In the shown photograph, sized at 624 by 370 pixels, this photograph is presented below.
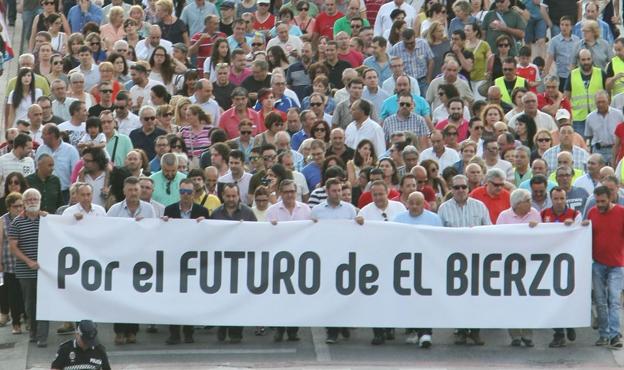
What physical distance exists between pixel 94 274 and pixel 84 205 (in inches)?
30.7

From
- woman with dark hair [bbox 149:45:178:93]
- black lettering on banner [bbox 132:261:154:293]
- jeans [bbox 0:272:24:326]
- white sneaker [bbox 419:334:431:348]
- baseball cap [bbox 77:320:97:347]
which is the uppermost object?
woman with dark hair [bbox 149:45:178:93]

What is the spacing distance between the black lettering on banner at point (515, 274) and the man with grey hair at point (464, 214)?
514mm

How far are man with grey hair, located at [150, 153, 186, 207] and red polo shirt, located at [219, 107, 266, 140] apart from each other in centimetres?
290

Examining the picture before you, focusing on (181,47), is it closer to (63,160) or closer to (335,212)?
(63,160)

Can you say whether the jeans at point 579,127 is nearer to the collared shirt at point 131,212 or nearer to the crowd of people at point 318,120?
the crowd of people at point 318,120

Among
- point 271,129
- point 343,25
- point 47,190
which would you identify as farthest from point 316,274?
point 343,25

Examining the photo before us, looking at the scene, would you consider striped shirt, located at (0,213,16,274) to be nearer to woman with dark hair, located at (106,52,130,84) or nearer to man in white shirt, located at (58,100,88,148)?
man in white shirt, located at (58,100,88,148)

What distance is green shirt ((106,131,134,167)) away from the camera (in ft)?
76.1

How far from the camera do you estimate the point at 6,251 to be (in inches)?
821

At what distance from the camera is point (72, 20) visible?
96.9 ft

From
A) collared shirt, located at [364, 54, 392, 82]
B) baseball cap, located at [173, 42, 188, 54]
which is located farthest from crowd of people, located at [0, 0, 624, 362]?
baseball cap, located at [173, 42, 188, 54]

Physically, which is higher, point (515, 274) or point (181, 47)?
point (181, 47)

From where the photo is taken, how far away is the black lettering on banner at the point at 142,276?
20.5m

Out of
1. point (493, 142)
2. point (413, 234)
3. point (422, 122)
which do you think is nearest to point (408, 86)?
point (422, 122)
